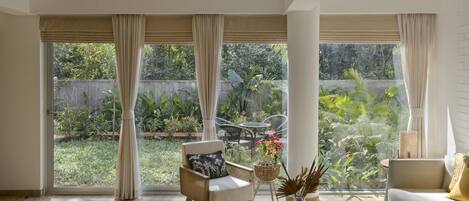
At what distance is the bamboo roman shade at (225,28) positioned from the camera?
5.31 m

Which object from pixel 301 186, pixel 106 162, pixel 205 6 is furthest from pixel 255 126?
pixel 301 186

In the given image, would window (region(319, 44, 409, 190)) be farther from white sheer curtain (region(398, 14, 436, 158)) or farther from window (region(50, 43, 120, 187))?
window (region(50, 43, 120, 187))

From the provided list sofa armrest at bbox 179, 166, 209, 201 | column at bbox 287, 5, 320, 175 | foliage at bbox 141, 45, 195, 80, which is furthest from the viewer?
foliage at bbox 141, 45, 195, 80

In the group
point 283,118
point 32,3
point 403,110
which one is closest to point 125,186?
point 283,118

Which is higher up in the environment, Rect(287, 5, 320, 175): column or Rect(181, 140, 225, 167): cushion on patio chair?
Rect(287, 5, 320, 175): column

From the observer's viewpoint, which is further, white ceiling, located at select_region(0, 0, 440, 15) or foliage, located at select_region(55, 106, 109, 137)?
foliage, located at select_region(55, 106, 109, 137)

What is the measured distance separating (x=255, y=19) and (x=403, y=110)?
2140mm

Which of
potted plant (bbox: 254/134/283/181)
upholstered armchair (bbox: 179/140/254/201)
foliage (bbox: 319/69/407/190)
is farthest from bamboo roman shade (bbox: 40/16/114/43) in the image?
foliage (bbox: 319/69/407/190)

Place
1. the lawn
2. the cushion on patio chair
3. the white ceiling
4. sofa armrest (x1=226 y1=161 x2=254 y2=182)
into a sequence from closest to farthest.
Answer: sofa armrest (x1=226 y1=161 x2=254 y2=182), the cushion on patio chair, the white ceiling, the lawn

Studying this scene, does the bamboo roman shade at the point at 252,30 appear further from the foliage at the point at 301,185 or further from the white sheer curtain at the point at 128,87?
the foliage at the point at 301,185

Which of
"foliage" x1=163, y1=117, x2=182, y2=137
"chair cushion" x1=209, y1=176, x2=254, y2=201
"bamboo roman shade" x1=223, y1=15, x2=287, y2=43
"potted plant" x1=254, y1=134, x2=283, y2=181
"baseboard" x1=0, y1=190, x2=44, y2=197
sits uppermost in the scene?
"bamboo roman shade" x1=223, y1=15, x2=287, y2=43

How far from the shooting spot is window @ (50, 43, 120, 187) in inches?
216

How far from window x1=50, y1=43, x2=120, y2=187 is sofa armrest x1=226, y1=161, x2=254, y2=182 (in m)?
1.62

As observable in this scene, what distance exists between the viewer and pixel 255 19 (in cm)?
531
